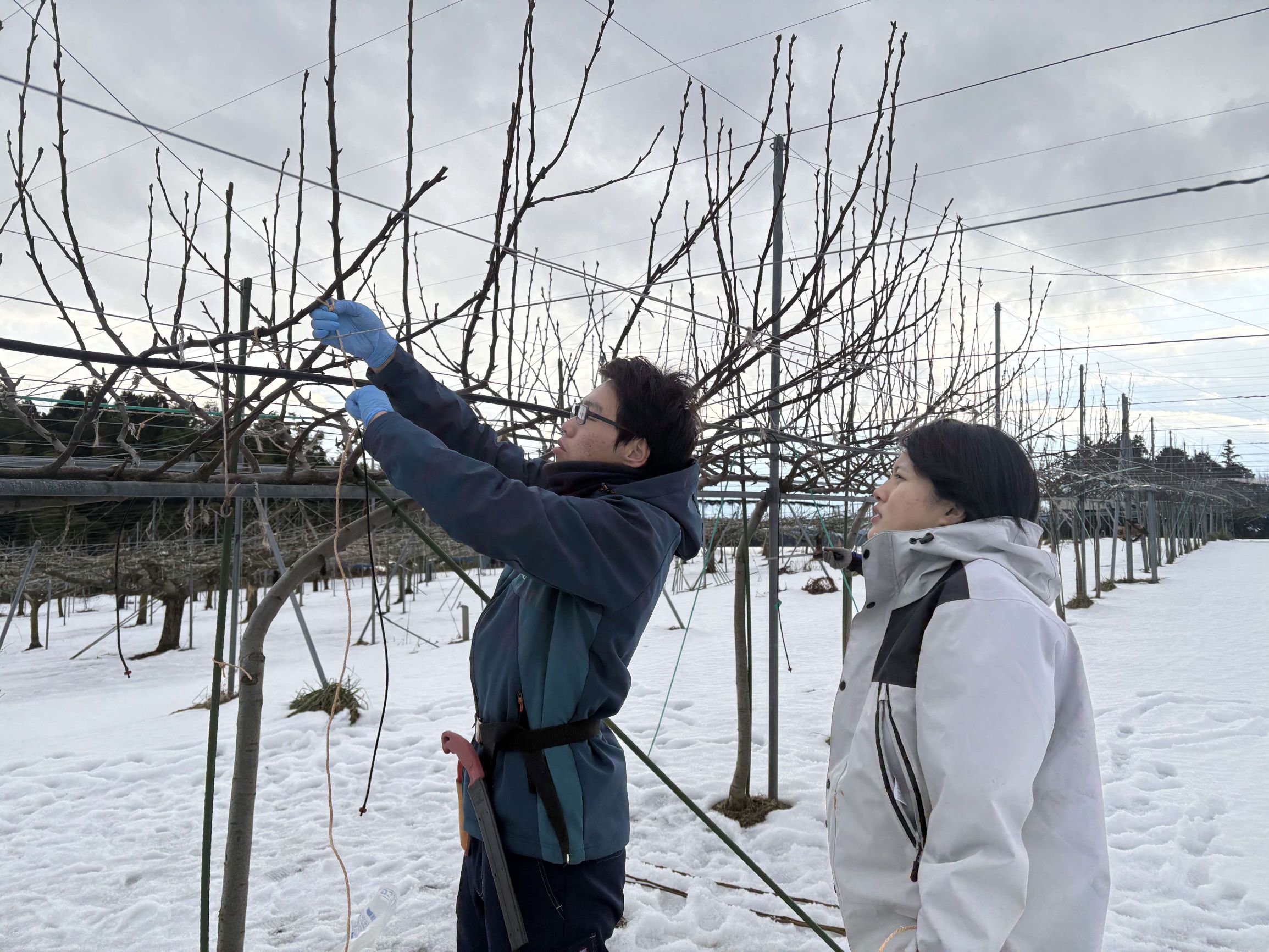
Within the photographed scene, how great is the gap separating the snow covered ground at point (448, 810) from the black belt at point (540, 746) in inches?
71.4

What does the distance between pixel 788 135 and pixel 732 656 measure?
7.46m

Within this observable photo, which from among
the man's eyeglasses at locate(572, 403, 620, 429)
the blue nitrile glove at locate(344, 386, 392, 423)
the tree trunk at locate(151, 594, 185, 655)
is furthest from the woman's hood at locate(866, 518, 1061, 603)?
the tree trunk at locate(151, 594, 185, 655)

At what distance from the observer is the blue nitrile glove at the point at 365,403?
4.53ft

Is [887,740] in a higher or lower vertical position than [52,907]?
higher

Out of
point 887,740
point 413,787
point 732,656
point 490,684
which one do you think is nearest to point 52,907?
point 413,787

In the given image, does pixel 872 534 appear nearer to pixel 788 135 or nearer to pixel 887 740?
pixel 887 740

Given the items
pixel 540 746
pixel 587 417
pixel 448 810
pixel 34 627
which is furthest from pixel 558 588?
pixel 34 627

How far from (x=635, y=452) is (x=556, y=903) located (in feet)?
2.79

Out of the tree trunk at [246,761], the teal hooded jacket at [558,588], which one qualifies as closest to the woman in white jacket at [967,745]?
the teal hooded jacket at [558,588]

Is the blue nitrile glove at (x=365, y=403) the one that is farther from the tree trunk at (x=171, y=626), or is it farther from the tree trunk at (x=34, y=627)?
the tree trunk at (x=34, y=627)

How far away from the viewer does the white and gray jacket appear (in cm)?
95

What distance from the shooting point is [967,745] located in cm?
99

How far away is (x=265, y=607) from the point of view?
191 centimetres

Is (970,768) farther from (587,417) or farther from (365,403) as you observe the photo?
(365,403)
